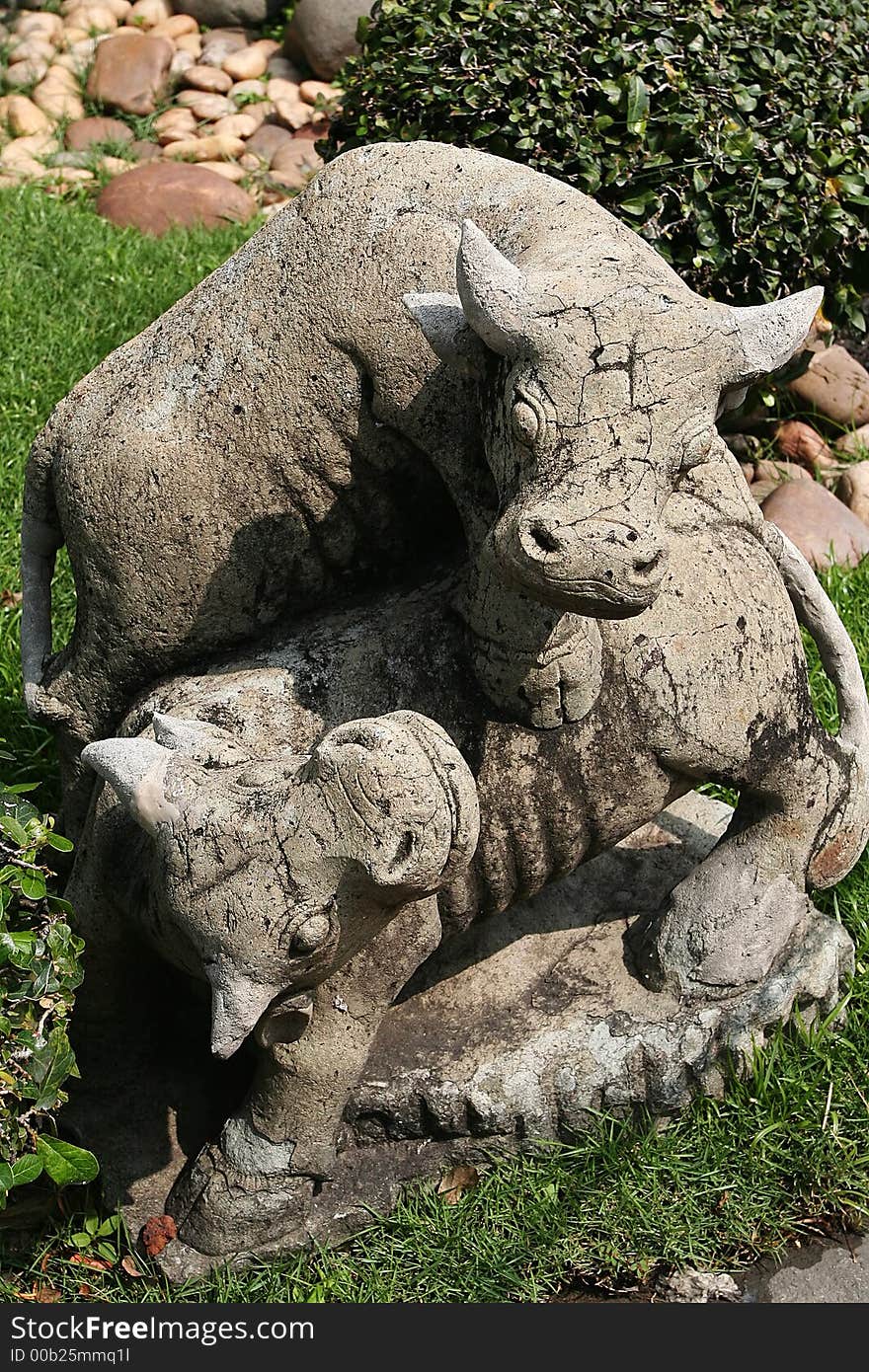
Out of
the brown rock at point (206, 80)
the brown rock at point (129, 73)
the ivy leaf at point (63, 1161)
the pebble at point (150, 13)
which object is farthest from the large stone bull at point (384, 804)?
the pebble at point (150, 13)

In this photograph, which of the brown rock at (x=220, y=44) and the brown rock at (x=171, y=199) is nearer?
the brown rock at (x=171, y=199)

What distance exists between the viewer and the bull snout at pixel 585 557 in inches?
75.2

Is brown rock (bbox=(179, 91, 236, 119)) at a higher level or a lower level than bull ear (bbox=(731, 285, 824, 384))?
lower

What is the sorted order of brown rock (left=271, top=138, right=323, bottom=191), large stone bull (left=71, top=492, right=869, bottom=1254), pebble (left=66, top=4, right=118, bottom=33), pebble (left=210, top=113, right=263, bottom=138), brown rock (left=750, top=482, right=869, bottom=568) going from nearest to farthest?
large stone bull (left=71, top=492, right=869, bottom=1254) → brown rock (left=750, top=482, right=869, bottom=568) → brown rock (left=271, top=138, right=323, bottom=191) → pebble (left=210, top=113, right=263, bottom=138) → pebble (left=66, top=4, right=118, bottom=33)

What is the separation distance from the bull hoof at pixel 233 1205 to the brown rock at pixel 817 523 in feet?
8.72

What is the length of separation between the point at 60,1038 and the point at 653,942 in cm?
111

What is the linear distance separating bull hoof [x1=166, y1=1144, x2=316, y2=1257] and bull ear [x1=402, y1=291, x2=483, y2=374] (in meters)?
1.38

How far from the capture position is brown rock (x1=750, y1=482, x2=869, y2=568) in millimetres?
4613

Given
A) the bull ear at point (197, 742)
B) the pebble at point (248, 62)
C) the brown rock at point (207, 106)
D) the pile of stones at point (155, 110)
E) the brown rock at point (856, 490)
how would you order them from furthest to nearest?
the pebble at point (248, 62), the brown rock at point (207, 106), the pile of stones at point (155, 110), the brown rock at point (856, 490), the bull ear at point (197, 742)

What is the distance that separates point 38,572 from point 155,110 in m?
5.13

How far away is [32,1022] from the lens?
2.46 meters

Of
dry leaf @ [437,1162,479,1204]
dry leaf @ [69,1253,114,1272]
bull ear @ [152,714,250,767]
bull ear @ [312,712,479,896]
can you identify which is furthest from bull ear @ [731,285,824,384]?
dry leaf @ [69,1253,114,1272]

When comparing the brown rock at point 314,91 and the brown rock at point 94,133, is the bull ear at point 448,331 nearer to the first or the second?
the brown rock at point 94,133

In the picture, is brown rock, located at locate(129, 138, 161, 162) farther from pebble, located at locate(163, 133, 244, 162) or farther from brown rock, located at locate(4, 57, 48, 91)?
brown rock, located at locate(4, 57, 48, 91)
